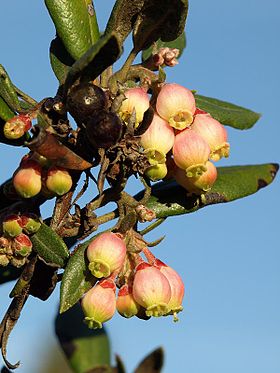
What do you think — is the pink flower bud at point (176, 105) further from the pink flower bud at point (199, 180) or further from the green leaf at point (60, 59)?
the green leaf at point (60, 59)

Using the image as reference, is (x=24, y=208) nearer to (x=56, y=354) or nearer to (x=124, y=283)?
(x=124, y=283)

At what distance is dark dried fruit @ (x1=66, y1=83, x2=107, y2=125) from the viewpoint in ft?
5.38

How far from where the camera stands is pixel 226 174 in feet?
7.00

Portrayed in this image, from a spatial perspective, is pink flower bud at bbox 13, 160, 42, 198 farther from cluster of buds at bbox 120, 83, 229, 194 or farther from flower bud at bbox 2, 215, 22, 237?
cluster of buds at bbox 120, 83, 229, 194

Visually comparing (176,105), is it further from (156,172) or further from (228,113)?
(228,113)

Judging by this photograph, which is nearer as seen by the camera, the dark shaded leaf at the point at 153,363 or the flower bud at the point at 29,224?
the dark shaded leaf at the point at 153,363

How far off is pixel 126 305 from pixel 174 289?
0.11 meters

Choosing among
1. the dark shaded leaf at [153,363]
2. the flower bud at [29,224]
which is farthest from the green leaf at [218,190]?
the dark shaded leaf at [153,363]

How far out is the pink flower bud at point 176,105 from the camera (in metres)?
1.75

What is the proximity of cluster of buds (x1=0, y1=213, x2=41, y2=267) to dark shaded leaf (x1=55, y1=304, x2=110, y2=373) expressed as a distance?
20 centimetres

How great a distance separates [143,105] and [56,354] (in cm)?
535

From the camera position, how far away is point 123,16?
188cm

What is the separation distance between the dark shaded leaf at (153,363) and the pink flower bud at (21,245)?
0.71m

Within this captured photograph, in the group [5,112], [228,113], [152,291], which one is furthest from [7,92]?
[228,113]
